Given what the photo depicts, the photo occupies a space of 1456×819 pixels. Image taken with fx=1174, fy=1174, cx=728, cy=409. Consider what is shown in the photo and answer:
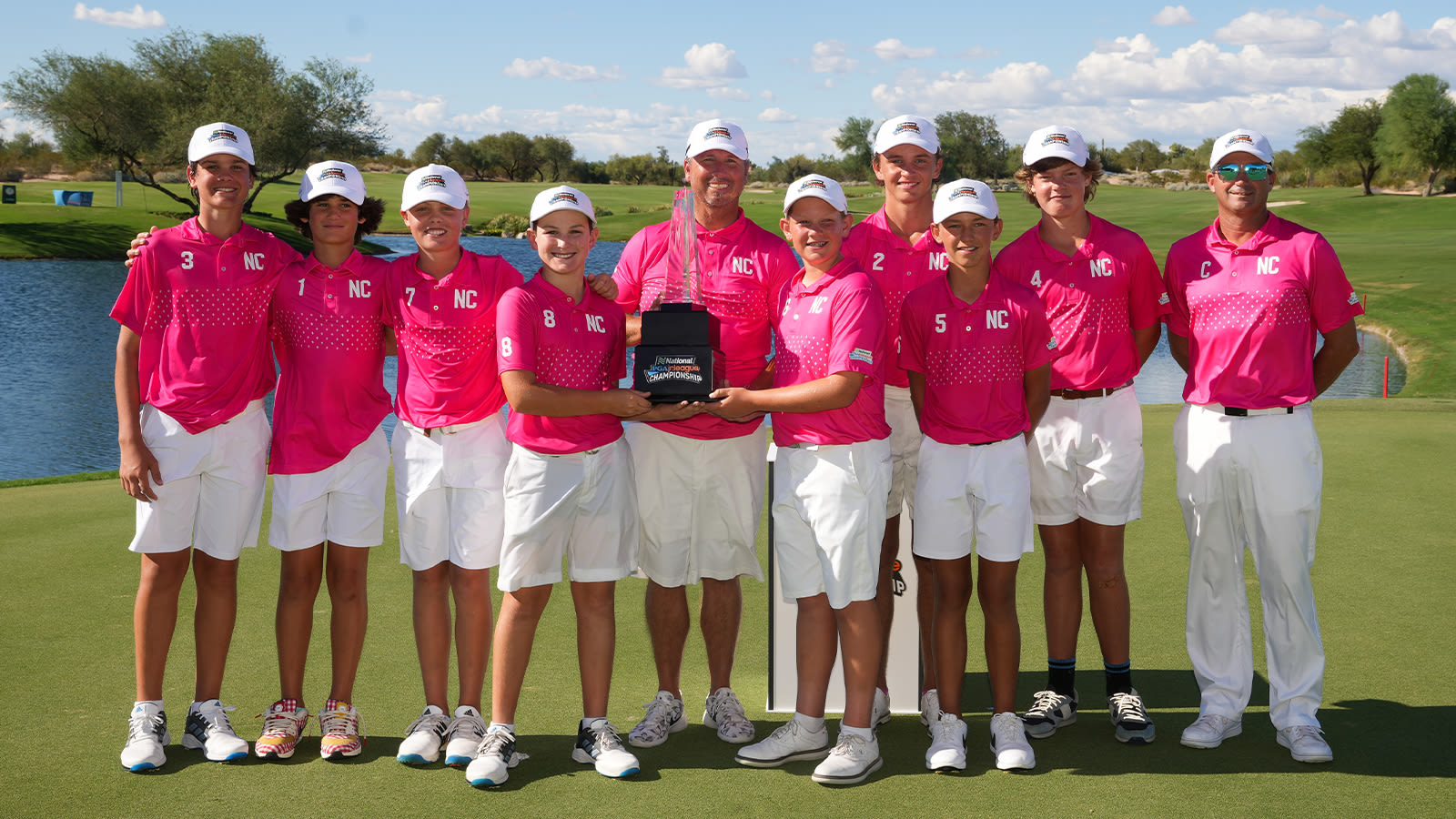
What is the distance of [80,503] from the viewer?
7.16 metres

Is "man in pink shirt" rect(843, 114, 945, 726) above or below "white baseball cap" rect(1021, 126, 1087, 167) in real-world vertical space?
below

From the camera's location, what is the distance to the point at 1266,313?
3.96m

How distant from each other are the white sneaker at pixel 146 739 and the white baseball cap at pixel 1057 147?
3.50 m

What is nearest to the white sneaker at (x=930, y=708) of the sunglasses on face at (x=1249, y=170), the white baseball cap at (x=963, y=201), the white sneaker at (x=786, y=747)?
the white sneaker at (x=786, y=747)

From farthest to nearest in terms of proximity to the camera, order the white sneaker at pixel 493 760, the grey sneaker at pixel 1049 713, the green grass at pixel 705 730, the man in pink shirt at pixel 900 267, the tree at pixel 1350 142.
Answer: the tree at pixel 1350 142 < the man in pink shirt at pixel 900 267 < the grey sneaker at pixel 1049 713 < the white sneaker at pixel 493 760 < the green grass at pixel 705 730

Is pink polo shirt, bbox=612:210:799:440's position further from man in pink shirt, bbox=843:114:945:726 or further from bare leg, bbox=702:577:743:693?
bare leg, bbox=702:577:743:693

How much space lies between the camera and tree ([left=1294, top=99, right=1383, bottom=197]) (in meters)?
58.8

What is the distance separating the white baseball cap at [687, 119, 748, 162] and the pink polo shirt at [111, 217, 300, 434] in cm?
161

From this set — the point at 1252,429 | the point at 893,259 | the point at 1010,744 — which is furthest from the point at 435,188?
the point at 1252,429

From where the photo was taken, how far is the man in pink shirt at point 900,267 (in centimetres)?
426

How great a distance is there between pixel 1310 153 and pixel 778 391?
67569 mm

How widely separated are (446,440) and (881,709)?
1.84 meters

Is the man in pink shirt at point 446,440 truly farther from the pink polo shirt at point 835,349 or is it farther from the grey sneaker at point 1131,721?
the grey sneaker at point 1131,721

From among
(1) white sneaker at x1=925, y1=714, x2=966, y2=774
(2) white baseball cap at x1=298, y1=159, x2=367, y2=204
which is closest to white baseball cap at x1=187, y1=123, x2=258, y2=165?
(2) white baseball cap at x1=298, y1=159, x2=367, y2=204
